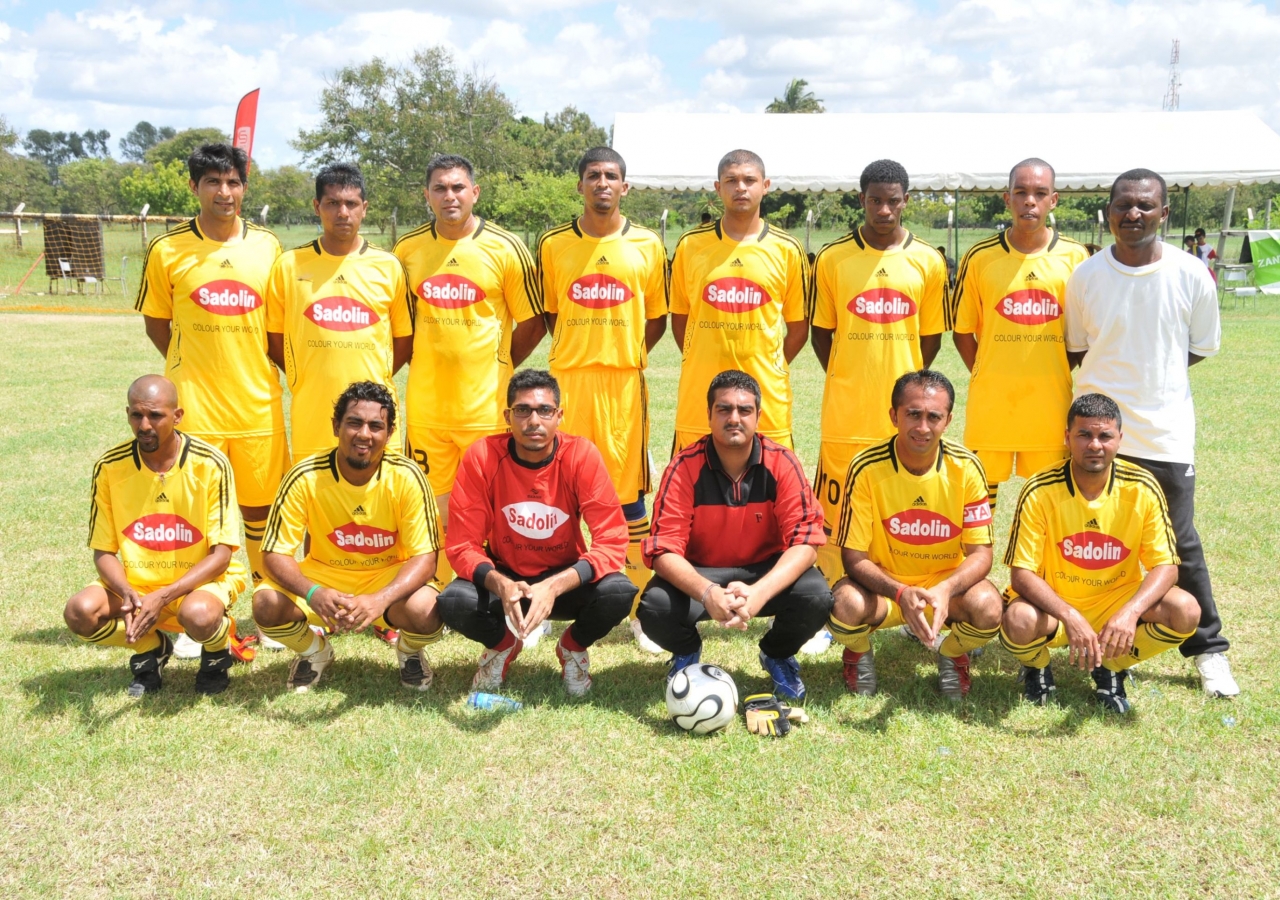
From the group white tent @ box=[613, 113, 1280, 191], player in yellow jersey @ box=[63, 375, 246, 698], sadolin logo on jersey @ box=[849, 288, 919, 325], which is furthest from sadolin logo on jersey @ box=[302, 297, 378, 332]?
white tent @ box=[613, 113, 1280, 191]

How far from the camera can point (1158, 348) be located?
169 inches

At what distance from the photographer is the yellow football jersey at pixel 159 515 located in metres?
4.36

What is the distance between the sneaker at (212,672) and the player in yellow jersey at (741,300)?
7.80 feet

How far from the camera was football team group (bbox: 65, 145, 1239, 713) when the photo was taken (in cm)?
418

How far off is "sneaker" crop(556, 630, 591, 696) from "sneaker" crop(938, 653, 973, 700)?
1.56 meters

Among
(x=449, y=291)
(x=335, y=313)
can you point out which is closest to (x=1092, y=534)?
(x=449, y=291)

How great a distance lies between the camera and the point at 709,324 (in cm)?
486

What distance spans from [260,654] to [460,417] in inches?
59.0

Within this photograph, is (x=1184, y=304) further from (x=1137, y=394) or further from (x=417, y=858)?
(x=417, y=858)

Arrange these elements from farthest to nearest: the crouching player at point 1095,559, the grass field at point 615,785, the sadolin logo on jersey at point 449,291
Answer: the sadolin logo on jersey at point 449,291
the crouching player at point 1095,559
the grass field at point 615,785

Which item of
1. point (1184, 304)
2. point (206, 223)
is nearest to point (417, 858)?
point (206, 223)

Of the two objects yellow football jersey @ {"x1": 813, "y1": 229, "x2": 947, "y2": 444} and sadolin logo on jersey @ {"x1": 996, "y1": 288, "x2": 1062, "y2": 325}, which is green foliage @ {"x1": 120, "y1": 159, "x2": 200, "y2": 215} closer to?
yellow football jersey @ {"x1": 813, "y1": 229, "x2": 947, "y2": 444}

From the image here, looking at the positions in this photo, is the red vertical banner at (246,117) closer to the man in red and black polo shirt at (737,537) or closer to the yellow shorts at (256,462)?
the yellow shorts at (256,462)

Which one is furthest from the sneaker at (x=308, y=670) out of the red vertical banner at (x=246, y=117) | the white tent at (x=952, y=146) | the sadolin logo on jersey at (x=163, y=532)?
the red vertical banner at (x=246, y=117)
